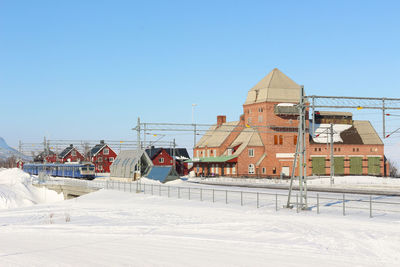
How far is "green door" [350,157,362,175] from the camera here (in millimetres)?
79188

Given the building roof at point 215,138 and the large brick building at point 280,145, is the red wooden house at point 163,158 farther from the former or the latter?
the large brick building at point 280,145

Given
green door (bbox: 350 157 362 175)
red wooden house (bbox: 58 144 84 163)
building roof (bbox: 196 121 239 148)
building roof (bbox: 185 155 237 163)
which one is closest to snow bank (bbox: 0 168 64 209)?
building roof (bbox: 185 155 237 163)

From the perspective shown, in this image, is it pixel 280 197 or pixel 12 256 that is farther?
pixel 280 197

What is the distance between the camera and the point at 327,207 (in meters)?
30.1

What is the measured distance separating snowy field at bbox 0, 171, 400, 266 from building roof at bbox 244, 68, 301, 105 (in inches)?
2010

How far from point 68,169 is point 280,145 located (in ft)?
119

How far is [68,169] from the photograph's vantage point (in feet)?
264

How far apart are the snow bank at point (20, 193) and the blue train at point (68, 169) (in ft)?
23.4

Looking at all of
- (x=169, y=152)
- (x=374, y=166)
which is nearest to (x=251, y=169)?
(x=374, y=166)

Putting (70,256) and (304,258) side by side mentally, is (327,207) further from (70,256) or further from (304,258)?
(70,256)

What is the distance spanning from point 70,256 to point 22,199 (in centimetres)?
4721

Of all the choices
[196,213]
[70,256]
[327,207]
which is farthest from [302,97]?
[70,256]

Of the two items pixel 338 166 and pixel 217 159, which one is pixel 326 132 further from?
pixel 217 159

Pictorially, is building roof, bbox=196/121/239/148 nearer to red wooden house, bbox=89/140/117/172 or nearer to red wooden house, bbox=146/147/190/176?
red wooden house, bbox=146/147/190/176
